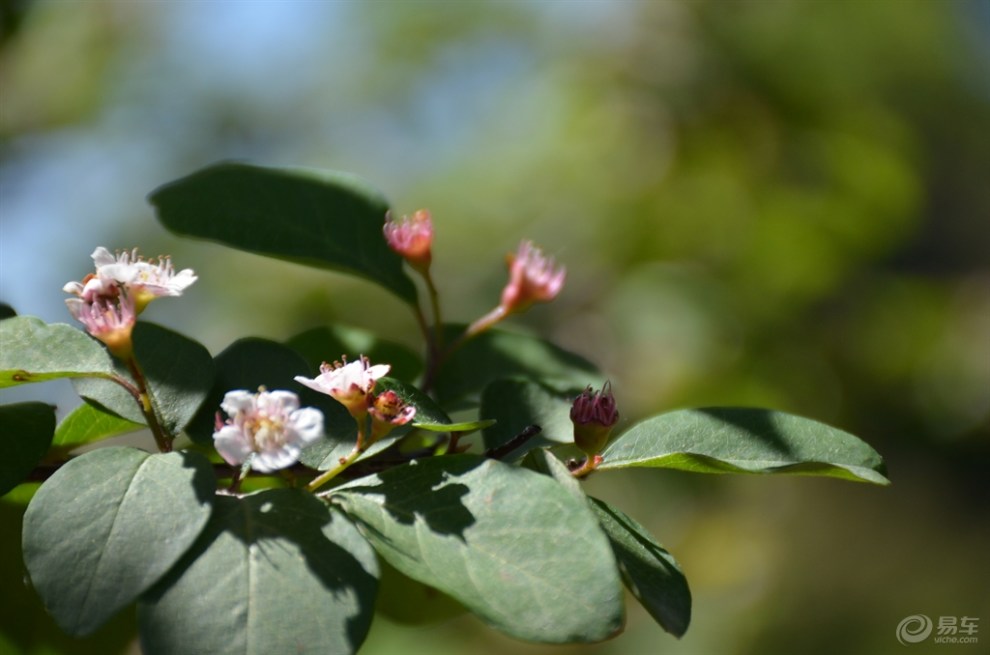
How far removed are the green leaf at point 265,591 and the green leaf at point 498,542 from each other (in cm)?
3

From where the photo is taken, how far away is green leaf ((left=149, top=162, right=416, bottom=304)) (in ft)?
2.62

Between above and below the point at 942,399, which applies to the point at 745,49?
above

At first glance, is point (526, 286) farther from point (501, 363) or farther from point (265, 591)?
point (265, 591)

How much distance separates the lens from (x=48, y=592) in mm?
473

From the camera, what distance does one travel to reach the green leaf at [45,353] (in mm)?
601

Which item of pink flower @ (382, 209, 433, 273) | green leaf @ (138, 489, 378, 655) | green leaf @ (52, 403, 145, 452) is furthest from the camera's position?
pink flower @ (382, 209, 433, 273)

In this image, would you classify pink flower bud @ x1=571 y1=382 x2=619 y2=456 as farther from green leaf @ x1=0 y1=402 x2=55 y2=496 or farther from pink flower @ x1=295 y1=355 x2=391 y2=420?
green leaf @ x1=0 y1=402 x2=55 y2=496

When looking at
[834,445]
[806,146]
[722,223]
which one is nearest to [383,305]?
[722,223]

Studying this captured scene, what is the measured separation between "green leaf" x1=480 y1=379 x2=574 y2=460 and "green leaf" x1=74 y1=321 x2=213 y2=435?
22 cm

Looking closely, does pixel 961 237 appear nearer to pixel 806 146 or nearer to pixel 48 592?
pixel 806 146

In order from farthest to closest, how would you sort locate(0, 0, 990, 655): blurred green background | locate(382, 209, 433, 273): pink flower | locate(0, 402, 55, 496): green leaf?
locate(0, 0, 990, 655): blurred green background
locate(382, 209, 433, 273): pink flower
locate(0, 402, 55, 496): green leaf

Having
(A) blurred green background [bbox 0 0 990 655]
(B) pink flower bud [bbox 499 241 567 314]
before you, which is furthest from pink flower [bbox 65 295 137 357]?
(A) blurred green background [bbox 0 0 990 655]

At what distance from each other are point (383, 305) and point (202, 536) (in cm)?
203

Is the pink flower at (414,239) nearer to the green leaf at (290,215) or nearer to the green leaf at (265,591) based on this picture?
the green leaf at (290,215)
